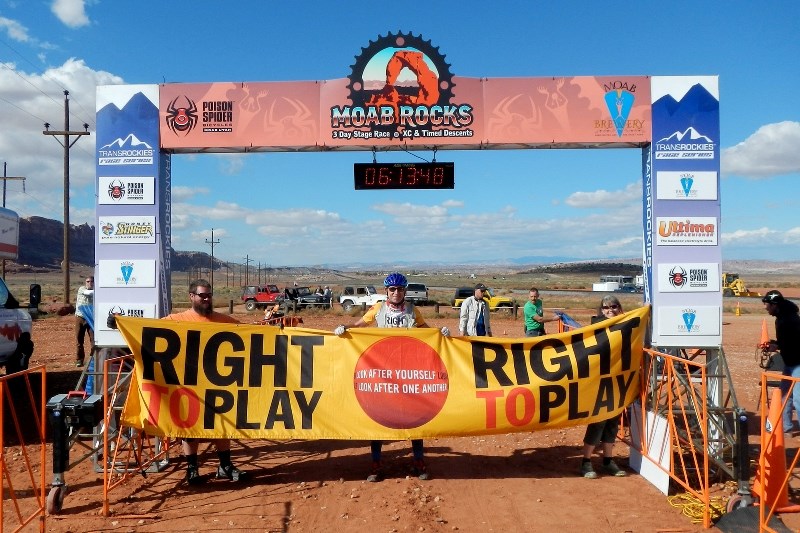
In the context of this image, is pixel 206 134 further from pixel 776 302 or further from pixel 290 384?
pixel 776 302

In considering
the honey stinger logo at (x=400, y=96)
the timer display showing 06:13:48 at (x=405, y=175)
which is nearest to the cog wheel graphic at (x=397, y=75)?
the honey stinger logo at (x=400, y=96)

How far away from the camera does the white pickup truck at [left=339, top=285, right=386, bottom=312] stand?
39.8 meters

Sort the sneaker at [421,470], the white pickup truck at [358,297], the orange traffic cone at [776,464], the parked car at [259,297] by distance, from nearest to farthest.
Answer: the orange traffic cone at [776,464], the sneaker at [421,470], the white pickup truck at [358,297], the parked car at [259,297]

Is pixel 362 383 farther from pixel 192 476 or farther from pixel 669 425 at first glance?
pixel 669 425

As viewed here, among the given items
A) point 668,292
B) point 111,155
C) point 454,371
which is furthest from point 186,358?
point 668,292

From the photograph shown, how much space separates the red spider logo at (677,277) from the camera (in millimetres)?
8094

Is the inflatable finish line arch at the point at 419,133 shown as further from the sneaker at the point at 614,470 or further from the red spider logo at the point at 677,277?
the sneaker at the point at 614,470

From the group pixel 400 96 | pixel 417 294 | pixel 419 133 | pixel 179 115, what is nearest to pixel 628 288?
pixel 417 294

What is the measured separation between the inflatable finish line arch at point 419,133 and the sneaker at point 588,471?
6.43ft

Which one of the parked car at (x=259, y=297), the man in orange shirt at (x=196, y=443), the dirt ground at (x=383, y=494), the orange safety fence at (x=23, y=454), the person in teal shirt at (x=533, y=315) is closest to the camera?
the orange safety fence at (x=23, y=454)

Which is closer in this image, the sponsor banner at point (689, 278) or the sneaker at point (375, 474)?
the sneaker at point (375, 474)

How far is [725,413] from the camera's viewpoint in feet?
24.5

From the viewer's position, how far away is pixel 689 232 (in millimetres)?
8102

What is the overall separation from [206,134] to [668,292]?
6.28 m
